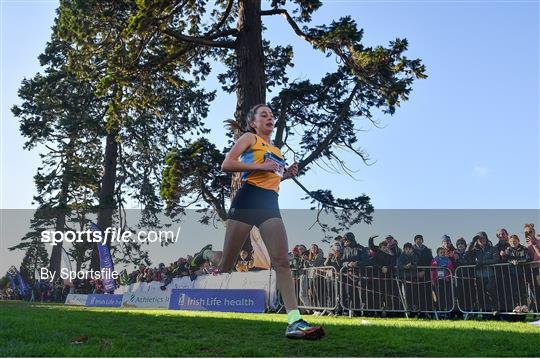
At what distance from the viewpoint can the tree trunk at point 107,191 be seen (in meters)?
30.2

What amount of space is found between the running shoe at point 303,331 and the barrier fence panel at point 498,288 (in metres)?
7.20

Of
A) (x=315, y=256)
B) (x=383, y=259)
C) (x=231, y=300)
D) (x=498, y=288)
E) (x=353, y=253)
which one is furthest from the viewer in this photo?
(x=315, y=256)

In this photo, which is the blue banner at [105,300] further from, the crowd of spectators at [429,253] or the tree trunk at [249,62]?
the crowd of spectators at [429,253]

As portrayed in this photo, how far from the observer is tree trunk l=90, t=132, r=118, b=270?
3017 cm

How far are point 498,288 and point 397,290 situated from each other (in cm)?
219

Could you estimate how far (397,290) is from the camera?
12008mm

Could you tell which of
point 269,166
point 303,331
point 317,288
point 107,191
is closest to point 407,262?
point 317,288

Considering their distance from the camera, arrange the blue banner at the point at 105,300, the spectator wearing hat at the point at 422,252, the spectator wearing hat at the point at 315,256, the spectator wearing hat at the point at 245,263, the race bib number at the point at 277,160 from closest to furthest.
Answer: the race bib number at the point at 277,160 < the spectator wearing hat at the point at 422,252 < the spectator wearing hat at the point at 315,256 < the spectator wearing hat at the point at 245,263 < the blue banner at the point at 105,300

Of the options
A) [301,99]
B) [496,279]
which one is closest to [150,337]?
[496,279]

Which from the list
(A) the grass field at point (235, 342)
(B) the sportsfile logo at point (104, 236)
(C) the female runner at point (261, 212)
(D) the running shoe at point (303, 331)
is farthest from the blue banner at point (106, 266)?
(D) the running shoe at point (303, 331)

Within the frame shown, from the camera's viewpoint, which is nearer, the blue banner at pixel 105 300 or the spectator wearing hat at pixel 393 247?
the spectator wearing hat at pixel 393 247

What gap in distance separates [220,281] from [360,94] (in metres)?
10.8

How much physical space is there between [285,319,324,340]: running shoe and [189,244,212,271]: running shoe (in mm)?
13462

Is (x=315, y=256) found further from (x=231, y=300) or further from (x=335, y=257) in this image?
(x=231, y=300)
